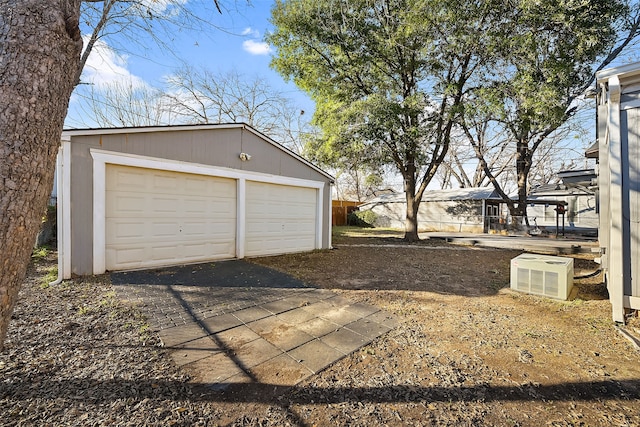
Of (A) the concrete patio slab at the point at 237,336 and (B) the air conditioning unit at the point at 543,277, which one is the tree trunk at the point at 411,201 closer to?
(B) the air conditioning unit at the point at 543,277

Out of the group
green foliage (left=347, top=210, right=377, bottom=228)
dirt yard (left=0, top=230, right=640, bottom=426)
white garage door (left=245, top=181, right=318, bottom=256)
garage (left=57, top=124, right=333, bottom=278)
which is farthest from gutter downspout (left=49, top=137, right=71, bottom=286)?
green foliage (left=347, top=210, right=377, bottom=228)

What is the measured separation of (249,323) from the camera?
323 centimetres

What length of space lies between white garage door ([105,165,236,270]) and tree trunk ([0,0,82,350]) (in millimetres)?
4555

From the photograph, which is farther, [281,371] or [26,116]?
[281,371]

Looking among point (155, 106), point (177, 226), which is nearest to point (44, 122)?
point (177, 226)

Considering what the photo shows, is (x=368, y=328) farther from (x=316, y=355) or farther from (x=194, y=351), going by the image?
(x=194, y=351)

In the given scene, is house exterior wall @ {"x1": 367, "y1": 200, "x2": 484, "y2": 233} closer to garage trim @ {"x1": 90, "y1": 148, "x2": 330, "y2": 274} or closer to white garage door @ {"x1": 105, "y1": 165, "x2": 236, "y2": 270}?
garage trim @ {"x1": 90, "y1": 148, "x2": 330, "y2": 274}

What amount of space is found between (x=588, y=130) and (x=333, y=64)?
11058mm

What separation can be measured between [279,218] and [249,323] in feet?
15.7

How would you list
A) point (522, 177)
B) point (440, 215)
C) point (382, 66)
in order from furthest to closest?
point (440, 215), point (522, 177), point (382, 66)

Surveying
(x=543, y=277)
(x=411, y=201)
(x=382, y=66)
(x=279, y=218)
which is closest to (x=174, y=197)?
(x=279, y=218)

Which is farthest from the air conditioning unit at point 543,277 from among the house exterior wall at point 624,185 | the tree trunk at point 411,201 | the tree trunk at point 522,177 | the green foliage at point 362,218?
the green foliage at point 362,218

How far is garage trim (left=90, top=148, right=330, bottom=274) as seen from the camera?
16.3 ft

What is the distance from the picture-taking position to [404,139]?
33.1ft
